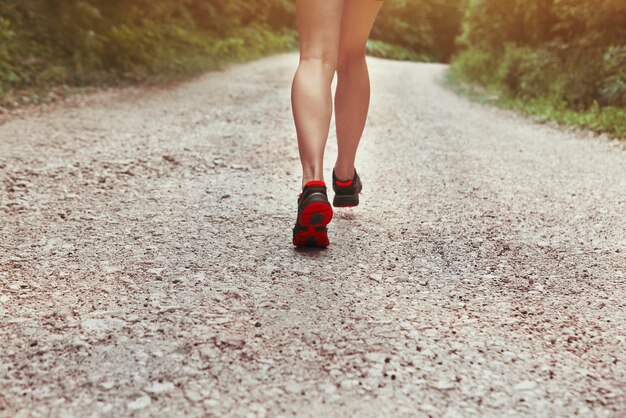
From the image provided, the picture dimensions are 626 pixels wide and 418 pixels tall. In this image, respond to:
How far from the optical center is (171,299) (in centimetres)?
206

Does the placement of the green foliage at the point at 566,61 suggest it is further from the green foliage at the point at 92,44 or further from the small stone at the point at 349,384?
the green foliage at the point at 92,44

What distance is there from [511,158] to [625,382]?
3477 mm

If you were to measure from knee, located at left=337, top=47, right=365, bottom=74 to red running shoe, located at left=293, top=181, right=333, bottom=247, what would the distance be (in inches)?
31.3

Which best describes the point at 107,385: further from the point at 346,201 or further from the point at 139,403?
the point at 346,201

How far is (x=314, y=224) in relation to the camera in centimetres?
237

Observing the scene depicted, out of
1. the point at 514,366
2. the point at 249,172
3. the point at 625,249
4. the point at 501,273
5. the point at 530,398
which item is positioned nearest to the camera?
the point at 530,398

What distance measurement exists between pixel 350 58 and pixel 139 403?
1.96m

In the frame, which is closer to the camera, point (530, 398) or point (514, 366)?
point (530, 398)

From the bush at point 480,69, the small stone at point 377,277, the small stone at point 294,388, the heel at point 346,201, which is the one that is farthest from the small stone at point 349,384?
the bush at point 480,69

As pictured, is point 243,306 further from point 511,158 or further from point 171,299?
point 511,158

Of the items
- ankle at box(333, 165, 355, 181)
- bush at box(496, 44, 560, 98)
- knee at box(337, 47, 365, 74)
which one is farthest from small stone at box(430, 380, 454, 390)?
bush at box(496, 44, 560, 98)

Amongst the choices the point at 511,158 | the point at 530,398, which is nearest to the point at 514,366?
the point at 530,398

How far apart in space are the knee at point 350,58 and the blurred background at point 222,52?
13.8ft

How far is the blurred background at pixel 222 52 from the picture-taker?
24.7 feet
